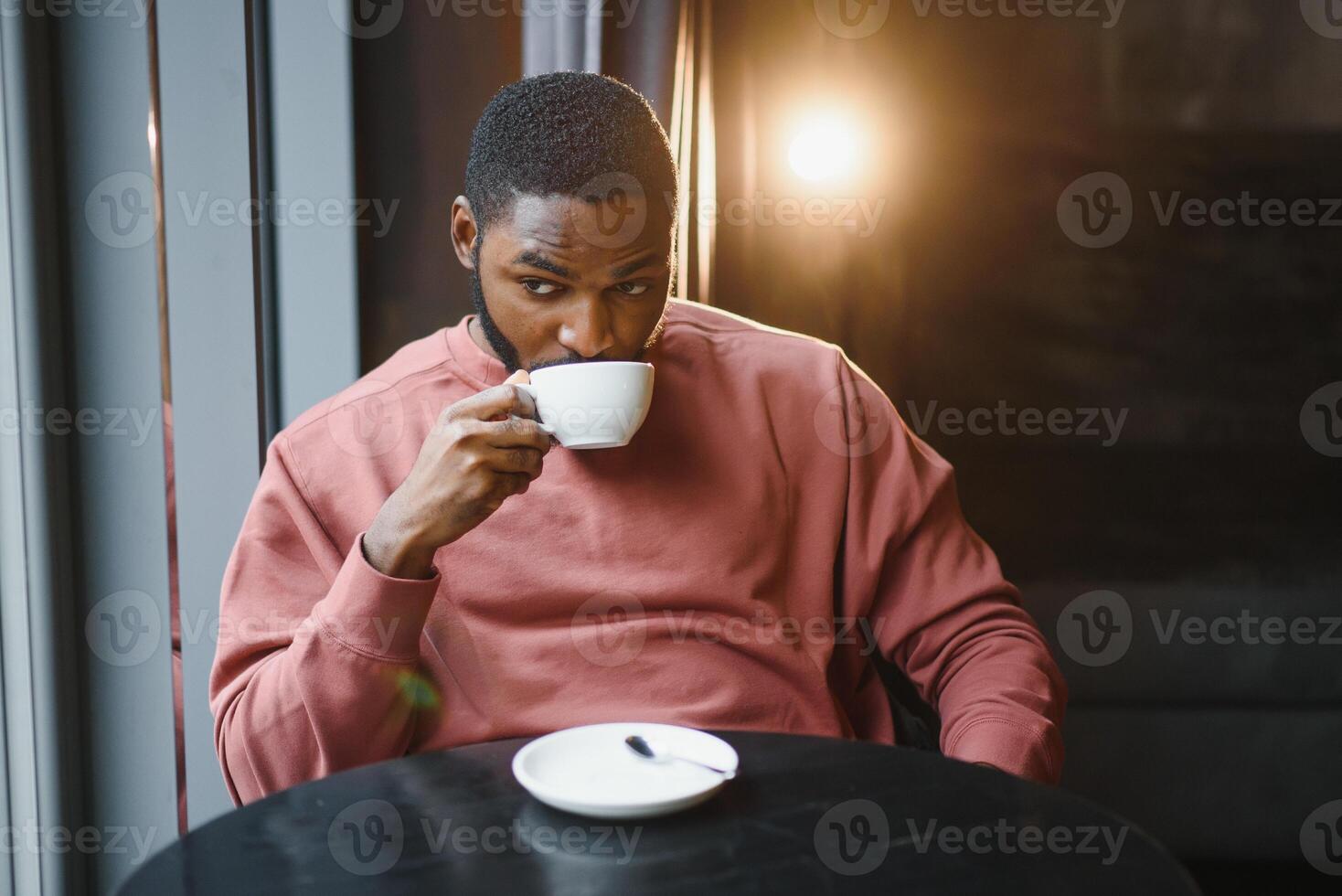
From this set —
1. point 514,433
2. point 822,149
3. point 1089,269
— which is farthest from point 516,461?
point 1089,269

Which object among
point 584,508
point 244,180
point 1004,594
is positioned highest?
point 244,180

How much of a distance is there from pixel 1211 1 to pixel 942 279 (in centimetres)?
81

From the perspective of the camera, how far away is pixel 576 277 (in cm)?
104

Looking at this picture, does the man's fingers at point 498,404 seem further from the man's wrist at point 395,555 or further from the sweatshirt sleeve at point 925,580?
the sweatshirt sleeve at point 925,580

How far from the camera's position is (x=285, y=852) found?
65 centimetres

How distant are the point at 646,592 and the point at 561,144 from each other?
48 cm

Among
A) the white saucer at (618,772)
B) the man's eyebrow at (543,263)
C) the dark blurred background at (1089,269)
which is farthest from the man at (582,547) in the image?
the dark blurred background at (1089,269)

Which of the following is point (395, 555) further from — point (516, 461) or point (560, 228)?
point (560, 228)

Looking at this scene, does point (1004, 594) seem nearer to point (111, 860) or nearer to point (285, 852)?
point (285, 852)

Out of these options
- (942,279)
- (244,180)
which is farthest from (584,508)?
(942,279)

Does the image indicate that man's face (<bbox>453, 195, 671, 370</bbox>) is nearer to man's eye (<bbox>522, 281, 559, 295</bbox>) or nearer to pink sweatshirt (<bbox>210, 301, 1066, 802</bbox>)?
man's eye (<bbox>522, 281, 559, 295</bbox>)

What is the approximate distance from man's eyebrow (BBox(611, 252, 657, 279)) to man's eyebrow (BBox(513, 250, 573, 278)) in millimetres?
46

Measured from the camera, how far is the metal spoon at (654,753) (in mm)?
743

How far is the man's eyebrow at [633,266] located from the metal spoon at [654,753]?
474 millimetres
